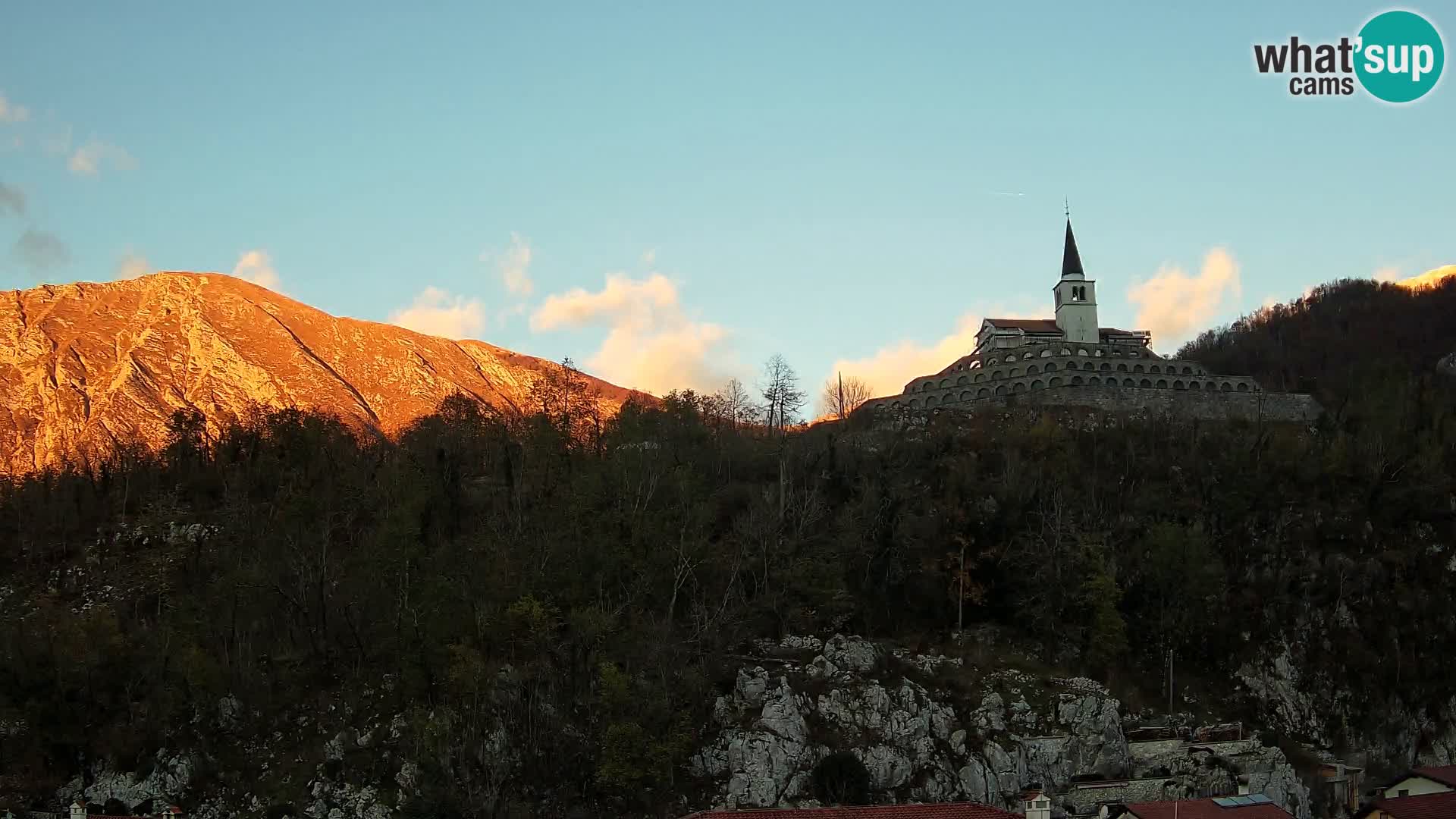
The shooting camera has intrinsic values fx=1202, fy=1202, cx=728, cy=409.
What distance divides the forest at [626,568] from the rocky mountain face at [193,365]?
43850mm

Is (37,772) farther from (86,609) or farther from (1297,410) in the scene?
(1297,410)

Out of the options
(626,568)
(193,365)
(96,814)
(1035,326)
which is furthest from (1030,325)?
(193,365)

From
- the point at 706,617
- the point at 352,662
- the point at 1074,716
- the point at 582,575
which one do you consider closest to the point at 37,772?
the point at 352,662

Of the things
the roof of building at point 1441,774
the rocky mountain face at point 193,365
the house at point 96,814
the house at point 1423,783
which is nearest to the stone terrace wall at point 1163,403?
the roof of building at point 1441,774

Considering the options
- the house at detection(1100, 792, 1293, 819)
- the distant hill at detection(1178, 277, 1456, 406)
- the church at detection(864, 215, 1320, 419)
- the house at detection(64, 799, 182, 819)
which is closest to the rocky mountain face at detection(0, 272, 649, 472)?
the church at detection(864, 215, 1320, 419)

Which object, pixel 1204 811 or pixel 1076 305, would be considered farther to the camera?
pixel 1076 305

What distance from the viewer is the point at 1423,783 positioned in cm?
4725

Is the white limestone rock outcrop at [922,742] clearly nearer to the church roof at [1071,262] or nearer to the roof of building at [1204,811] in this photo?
the roof of building at [1204,811]

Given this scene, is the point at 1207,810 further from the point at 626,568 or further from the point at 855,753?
the point at 626,568

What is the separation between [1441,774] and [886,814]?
25.1 m

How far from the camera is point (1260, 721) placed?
55.2 metres

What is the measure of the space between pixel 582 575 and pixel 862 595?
13.6m

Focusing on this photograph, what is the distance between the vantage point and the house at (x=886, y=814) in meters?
36.8

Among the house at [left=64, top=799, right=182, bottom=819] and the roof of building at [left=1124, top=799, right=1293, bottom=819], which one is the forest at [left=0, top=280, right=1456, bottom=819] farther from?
the roof of building at [left=1124, top=799, right=1293, bottom=819]
